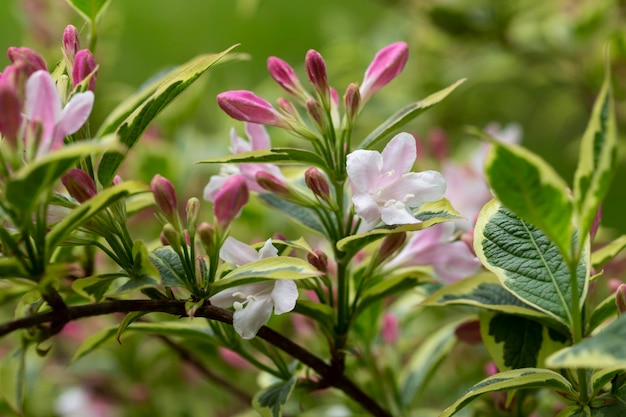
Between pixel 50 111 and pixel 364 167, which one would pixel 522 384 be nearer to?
pixel 364 167

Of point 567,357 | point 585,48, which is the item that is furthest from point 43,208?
point 585,48

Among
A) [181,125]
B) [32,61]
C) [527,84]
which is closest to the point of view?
[32,61]

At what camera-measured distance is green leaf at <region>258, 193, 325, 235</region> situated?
2.04ft

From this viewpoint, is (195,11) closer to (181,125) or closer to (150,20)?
(150,20)

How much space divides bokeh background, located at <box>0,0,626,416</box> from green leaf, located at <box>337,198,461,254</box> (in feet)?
0.82

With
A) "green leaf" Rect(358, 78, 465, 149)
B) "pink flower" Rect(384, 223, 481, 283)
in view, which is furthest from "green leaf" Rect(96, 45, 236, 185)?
"pink flower" Rect(384, 223, 481, 283)

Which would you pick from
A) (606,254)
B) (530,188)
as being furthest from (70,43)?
(606,254)

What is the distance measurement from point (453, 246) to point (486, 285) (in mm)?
53

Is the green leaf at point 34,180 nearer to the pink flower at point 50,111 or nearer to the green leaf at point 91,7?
the pink flower at point 50,111

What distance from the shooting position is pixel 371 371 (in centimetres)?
74

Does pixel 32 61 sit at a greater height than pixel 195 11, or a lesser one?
greater

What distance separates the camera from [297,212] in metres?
0.64

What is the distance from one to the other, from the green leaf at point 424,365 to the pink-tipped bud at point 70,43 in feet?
1.44

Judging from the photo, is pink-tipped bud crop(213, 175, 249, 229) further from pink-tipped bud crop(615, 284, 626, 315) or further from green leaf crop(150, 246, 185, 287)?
pink-tipped bud crop(615, 284, 626, 315)
